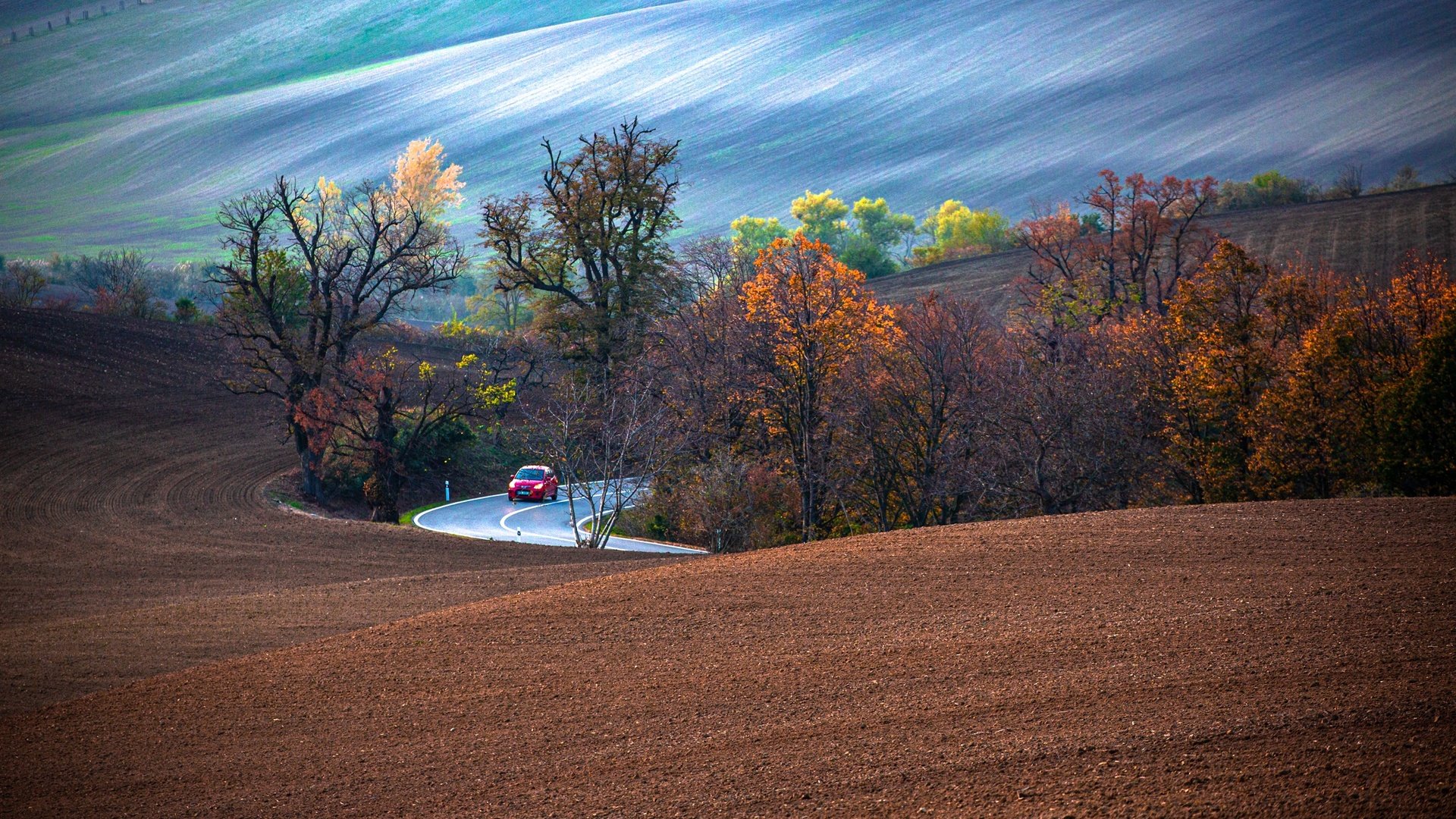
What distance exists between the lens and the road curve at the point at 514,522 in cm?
3516

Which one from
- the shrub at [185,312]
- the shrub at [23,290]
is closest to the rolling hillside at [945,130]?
the shrub at [23,290]

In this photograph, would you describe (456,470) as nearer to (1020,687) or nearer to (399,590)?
(399,590)

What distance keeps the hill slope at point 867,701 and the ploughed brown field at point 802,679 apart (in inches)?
1.8

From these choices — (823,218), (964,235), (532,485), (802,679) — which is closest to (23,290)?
(532,485)

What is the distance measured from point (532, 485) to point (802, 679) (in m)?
33.5

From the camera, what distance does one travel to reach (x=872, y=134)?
625 ft

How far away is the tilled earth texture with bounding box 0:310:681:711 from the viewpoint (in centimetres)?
1655

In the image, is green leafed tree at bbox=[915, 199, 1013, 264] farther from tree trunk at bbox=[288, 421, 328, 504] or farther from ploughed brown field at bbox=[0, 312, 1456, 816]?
ploughed brown field at bbox=[0, 312, 1456, 816]

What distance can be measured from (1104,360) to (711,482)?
594 inches

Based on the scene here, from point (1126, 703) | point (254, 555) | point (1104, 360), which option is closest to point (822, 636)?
point (1126, 703)

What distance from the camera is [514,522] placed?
39.4 m

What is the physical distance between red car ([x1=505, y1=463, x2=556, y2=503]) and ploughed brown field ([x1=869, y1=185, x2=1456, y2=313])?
34745 millimetres

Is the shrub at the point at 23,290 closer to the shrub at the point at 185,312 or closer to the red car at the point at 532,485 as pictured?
the shrub at the point at 185,312

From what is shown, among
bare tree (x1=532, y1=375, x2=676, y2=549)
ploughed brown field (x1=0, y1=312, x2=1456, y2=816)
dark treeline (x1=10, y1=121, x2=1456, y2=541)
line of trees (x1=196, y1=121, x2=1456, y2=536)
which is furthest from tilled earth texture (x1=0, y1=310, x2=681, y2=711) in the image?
dark treeline (x1=10, y1=121, x2=1456, y2=541)
